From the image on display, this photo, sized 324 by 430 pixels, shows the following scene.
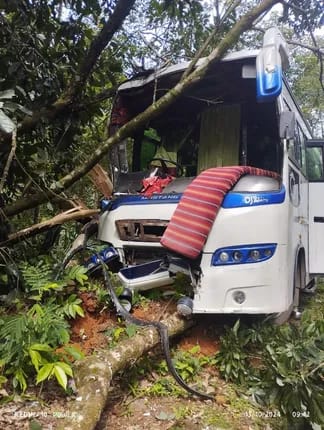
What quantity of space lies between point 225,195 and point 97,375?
186 cm

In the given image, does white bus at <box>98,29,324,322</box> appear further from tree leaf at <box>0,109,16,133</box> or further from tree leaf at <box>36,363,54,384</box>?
tree leaf at <box>0,109,16,133</box>

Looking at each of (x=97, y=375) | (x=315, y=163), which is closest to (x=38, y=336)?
(x=97, y=375)

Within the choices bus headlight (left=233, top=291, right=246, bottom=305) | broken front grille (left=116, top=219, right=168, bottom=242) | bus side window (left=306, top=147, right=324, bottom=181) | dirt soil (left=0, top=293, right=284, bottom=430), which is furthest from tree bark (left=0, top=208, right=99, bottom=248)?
bus side window (left=306, top=147, right=324, bottom=181)

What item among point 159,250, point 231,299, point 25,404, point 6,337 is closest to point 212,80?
point 159,250

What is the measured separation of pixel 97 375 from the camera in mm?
2482

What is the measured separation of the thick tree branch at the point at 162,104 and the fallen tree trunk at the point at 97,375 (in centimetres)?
167

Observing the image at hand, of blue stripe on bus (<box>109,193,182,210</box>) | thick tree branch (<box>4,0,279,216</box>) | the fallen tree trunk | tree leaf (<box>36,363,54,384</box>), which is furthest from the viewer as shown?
blue stripe on bus (<box>109,193,182,210</box>)

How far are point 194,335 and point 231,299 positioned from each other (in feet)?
2.21

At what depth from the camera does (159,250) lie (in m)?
4.03

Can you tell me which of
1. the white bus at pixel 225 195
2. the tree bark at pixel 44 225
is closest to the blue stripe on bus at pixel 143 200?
the white bus at pixel 225 195

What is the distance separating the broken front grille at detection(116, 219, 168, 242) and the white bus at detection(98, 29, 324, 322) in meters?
0.01

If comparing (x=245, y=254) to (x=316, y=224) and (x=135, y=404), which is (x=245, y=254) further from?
(x=316, y=224)

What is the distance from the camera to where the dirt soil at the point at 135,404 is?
234 centimetres

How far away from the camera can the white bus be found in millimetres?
3395
